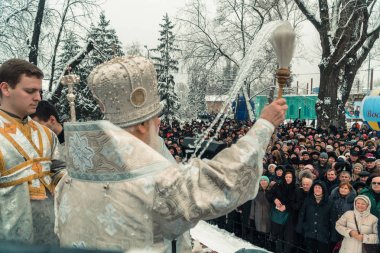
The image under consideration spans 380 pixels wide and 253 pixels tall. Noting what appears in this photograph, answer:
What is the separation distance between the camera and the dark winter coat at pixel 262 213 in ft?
25.3

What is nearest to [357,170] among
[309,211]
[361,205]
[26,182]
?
[309,211]

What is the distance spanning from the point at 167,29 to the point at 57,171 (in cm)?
3970

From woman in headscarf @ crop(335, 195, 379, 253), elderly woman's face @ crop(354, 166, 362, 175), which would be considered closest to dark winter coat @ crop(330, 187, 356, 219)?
woman in headscarf @ crop(335, 195, 379, 253)

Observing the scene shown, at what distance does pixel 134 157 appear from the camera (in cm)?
183

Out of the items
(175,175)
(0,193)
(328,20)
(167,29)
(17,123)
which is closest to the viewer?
(175,175)

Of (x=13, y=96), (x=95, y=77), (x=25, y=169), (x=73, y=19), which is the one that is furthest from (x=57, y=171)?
(x=73, y=19)

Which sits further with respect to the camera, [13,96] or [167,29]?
[167,29]

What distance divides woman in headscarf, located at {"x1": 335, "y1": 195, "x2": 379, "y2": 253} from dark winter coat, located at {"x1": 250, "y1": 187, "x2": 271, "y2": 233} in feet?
5.97

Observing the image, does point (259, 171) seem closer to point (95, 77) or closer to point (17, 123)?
point (95, 77)

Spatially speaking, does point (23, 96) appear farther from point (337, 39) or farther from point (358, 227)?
point (337, 39)

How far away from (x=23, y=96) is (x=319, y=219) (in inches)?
200

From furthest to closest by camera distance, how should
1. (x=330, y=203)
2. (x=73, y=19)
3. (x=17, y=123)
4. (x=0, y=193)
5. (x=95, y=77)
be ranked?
(x=73, y=19) → (x=330, y=203) → (x=17, y=123) → (x=0, y=193) → (x=95, y=77)

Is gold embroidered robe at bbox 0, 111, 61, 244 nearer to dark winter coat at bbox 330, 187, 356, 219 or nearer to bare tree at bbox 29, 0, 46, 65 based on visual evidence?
dark winter coat at bbox 330, 187, 356, 219

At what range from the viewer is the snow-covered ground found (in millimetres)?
6716
